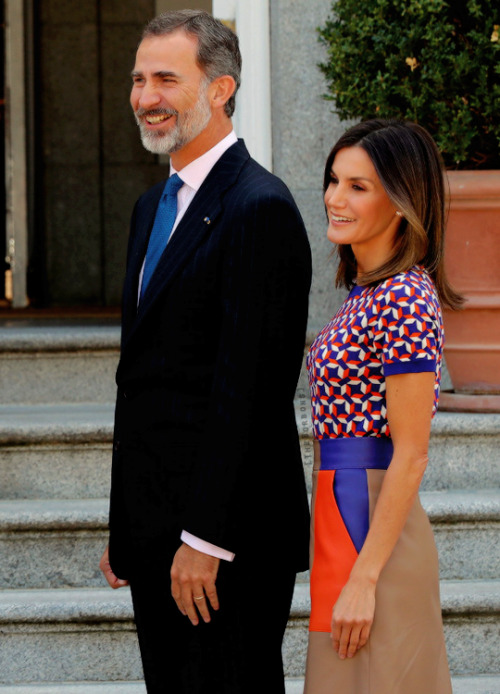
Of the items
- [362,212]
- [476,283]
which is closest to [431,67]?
[476,283]

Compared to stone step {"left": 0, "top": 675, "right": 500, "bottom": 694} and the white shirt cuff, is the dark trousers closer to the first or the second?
the white shirt cuff

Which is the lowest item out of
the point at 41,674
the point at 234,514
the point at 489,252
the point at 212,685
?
the point at 41,674

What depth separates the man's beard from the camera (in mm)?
1962

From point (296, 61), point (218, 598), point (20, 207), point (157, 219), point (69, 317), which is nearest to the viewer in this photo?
point (218, 598)

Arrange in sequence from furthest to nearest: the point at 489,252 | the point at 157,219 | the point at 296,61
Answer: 1. the point at 296,61
2. the point at 489,252
3. the point at 157,219

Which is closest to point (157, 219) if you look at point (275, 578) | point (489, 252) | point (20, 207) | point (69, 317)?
point (275, 578)

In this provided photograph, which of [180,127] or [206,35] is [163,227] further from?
[206,35]

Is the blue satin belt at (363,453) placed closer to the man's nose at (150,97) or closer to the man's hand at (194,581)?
the man's hand at (194,581)

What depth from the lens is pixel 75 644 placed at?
3059 millimetres

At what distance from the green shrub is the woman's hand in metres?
2.11

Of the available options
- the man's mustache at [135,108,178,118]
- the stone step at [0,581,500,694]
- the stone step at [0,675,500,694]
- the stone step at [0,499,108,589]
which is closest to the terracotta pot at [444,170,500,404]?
the stone step at [0,581,500,694]

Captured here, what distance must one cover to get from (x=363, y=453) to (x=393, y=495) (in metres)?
0.12

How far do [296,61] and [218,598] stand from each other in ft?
8.96

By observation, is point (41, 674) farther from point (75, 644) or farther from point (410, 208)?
point (410, 208)
